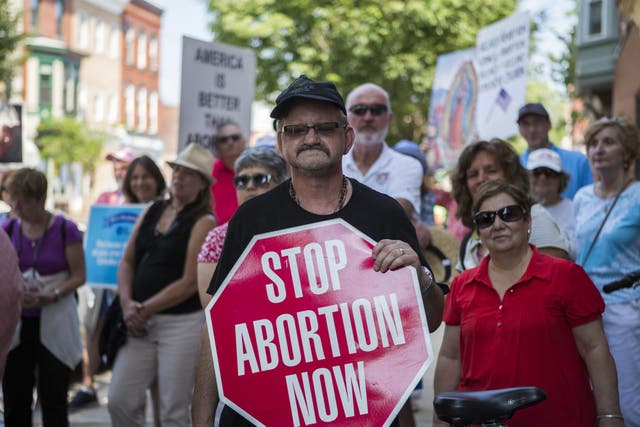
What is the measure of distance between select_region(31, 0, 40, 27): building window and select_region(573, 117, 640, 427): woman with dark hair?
50.6 meters

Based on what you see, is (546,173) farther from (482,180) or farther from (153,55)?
(153,55)

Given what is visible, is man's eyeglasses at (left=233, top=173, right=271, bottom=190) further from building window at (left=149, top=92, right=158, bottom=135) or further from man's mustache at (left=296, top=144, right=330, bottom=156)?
building window at (left=149, top=92, right=158, bottom=135)

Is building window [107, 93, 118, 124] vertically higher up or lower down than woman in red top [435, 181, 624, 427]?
higher up

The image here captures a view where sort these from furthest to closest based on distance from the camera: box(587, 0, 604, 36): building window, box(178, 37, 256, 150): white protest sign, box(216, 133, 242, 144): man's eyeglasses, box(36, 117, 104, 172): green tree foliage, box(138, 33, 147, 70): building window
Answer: box(138, 33, 147, 70): building window → box(36, 117, 104, 172): green tree foliage → box(587, 0, 604, 36): building window → box(178, 37, 256, 150): white protest sign → box(216, 133, 242, 144): man's eyeglasses

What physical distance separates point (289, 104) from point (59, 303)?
399 cm

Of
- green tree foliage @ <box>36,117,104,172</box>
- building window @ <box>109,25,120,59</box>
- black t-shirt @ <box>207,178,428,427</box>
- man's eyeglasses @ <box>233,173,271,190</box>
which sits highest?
building window @ <box>109,25,120,59</box>

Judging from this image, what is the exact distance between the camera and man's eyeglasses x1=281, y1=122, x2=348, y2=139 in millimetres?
3156

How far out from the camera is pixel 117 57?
6150 cm

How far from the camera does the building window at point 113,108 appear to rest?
61.0 meters

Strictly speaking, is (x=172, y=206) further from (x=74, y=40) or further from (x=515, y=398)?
(x=74, y=40)

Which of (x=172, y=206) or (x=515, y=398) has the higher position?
(x=172, y=206)

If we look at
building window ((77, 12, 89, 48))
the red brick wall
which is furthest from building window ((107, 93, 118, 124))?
the red brick wall

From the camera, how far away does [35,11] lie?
5297cm

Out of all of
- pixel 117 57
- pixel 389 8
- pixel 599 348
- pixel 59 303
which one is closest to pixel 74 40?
pixel 117 57
